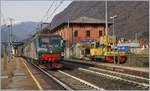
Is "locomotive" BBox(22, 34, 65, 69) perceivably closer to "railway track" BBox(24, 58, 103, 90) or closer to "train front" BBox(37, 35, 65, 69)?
"train front" BBox(37, 35, 65, 69)

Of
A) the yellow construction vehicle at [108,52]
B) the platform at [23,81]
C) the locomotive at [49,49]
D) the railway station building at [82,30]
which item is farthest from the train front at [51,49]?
the railway station building at [82,30]

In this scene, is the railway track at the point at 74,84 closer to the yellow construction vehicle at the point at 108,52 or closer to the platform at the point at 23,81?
the platform at the point at 23,81

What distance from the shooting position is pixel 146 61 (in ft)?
131

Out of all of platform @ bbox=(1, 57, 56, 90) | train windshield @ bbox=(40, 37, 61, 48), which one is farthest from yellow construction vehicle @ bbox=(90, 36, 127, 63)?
platform @ bbox=(1, 57, 56, 90)

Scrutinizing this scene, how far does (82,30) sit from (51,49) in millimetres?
59188

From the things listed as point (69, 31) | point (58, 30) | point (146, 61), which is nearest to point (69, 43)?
point (69, 31)

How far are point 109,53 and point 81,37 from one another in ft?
139

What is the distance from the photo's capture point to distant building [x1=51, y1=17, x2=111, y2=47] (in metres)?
90.9

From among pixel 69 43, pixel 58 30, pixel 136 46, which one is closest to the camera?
pixel 136 46

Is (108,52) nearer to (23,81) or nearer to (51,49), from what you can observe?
(51,49)

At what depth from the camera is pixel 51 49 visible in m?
33.6

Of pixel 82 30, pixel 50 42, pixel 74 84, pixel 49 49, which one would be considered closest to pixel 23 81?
pixel 74 84

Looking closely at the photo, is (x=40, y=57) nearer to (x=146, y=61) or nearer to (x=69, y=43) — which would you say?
(x=146, y=61)

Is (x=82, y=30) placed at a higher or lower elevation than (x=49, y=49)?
higher
